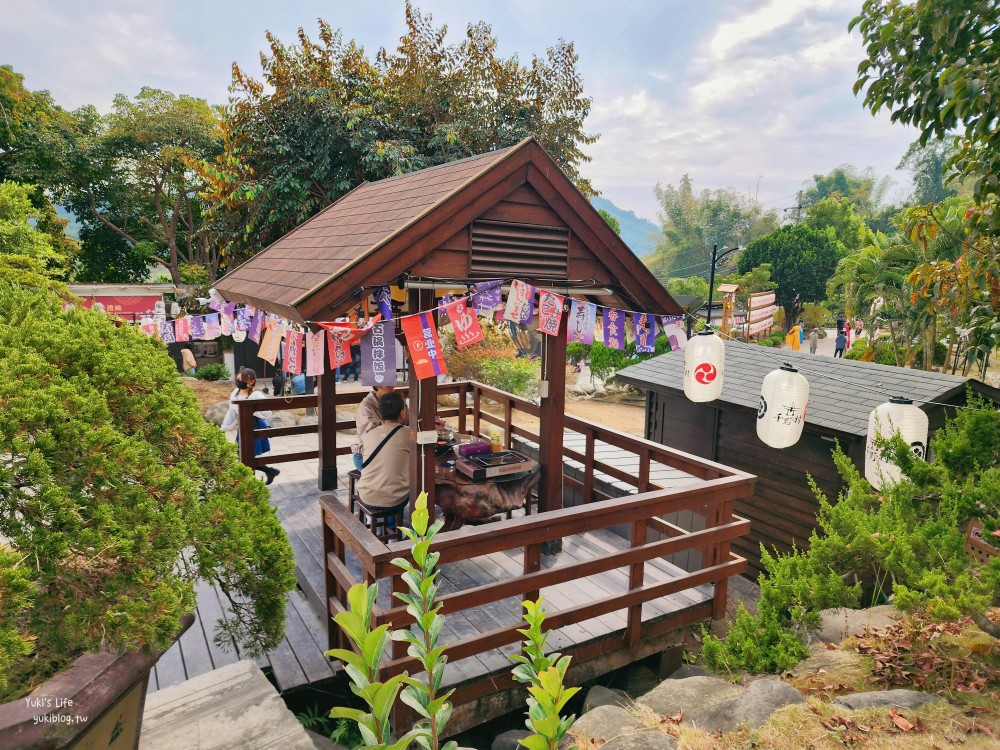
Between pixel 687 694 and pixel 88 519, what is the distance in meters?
3.87

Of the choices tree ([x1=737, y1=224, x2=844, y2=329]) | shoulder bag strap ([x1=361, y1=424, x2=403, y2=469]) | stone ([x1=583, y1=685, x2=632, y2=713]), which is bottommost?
stone ([x1=583, y1=685, x2=632, y2=713])

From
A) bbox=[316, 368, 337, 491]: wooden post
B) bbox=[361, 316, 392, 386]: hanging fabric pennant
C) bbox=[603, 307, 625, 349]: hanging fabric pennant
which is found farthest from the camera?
bbox=[316, 368, 337, 491]: wooden post

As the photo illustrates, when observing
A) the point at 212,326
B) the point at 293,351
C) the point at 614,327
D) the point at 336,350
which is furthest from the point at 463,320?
the point at 212,326

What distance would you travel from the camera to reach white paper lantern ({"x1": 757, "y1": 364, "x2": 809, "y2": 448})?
6453 millimetres

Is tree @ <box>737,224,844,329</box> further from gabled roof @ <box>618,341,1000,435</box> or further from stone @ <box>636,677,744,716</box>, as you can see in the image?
stone @ <box>636,677,744,716</box>

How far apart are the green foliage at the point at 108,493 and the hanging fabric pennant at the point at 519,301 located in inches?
122

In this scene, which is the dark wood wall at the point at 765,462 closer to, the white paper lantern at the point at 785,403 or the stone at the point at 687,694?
the white paper lantern at the point at 785,403

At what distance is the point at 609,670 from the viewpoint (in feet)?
15.8

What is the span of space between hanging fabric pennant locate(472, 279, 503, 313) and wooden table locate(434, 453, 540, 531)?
1614mm

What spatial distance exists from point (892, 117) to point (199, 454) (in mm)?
5693

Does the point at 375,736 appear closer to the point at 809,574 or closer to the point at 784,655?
the point at 784,655

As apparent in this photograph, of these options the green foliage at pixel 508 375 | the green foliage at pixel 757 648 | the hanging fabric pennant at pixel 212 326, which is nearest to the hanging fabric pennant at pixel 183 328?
the hanging fabric pennant at pixel 212 326

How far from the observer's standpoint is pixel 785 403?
6.47 m

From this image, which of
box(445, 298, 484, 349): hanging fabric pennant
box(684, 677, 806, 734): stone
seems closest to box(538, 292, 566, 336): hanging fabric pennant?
box(445, 298, 484, 349): hanging fabric pennant
